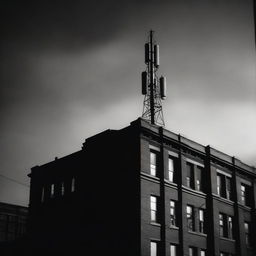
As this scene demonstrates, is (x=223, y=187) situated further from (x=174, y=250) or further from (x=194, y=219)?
(x=174, y=250)

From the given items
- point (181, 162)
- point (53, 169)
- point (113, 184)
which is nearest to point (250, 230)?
point (181, 162)

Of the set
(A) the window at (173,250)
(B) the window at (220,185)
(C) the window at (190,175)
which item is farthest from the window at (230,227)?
(A) the window at (173,250)

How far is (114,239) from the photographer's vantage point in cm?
3027

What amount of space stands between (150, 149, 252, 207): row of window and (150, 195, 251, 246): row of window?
1.79 m

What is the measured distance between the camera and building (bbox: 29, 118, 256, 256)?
99.1ft

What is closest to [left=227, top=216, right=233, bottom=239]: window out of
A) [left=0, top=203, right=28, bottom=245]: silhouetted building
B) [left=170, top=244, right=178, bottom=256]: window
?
[left=170, top=244, right=178, bottom=256]: window

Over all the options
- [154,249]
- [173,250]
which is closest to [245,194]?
[173,250]

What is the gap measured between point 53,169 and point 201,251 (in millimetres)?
15108

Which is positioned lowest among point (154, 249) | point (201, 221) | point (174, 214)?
point (154, 249)

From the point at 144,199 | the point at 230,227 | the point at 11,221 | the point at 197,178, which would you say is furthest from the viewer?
the point at 11,221

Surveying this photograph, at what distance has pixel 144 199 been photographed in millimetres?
29781

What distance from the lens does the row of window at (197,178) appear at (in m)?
32.3

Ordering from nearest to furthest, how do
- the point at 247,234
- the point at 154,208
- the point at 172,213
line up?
1. the point at 154,208
2. the point at 172,213
3. the point at 247,234

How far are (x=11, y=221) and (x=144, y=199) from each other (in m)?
31.3
